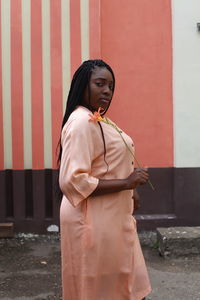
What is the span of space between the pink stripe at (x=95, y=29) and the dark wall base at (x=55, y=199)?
5.36 ft

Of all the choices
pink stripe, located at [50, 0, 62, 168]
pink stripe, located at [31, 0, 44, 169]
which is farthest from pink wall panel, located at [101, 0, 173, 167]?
pink stripe, located at [31, 0, 44, 169]

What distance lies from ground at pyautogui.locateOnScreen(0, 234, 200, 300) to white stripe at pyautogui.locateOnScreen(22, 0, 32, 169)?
1178mm

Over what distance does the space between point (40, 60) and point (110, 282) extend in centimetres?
426

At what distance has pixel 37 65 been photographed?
20.5ft

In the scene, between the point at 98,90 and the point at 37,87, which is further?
the point at 37,87

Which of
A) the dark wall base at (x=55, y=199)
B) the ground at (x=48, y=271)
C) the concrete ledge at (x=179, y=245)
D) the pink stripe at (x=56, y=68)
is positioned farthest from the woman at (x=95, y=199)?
the dark wall base at (x=55, y=199)

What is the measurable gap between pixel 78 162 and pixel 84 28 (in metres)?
4.23

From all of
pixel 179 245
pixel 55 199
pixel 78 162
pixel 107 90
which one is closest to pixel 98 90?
pixel 107 90

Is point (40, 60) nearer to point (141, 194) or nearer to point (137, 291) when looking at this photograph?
point (141, 194)

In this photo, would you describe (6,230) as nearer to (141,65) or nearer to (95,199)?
(141,65)

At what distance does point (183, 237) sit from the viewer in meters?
5.39

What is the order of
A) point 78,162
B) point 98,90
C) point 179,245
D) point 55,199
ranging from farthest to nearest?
1. point 55,199
2. point 179,245
3. point 98,90
4. point 78,162

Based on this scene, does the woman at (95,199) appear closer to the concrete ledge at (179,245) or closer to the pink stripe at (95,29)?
the concrete ledge at (179,245)

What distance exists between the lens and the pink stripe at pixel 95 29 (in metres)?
6.21
